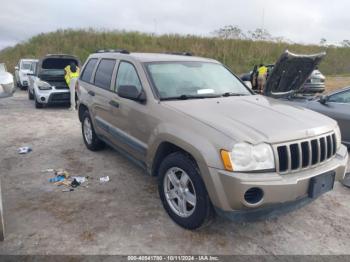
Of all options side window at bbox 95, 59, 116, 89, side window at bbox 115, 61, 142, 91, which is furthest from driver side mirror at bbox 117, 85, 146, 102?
side window at bbox 95, 59, 116, 89

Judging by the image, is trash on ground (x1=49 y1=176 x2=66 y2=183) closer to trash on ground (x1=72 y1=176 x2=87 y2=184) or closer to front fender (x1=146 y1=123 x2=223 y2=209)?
trash on ground (x1=72 y1=176 x2=87 y2=184)

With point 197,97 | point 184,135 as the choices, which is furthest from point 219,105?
point 184,135

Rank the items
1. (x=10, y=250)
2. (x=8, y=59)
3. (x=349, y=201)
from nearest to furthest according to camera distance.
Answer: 1. (x=10, y=250)
2. (x=349, y=201)
3. (x=8, y=59)

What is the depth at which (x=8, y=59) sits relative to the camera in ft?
80.7

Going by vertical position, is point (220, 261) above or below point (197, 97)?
below

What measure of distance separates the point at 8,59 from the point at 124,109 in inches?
971

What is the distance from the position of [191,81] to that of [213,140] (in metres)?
1.39

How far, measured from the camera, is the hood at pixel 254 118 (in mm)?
2727

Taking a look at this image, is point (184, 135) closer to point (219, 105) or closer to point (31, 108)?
point (219, 105)

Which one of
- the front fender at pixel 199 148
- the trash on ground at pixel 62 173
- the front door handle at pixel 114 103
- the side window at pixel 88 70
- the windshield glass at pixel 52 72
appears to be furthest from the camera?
the windshield glass at pixel 52 72

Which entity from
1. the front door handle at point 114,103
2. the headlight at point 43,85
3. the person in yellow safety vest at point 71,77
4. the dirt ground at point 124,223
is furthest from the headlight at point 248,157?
the headlight at point 43,85

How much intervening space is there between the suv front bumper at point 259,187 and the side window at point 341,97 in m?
3.41

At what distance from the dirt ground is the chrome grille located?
2.63 ft

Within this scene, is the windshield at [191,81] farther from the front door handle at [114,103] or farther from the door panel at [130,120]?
the front door handle at [114,103]
